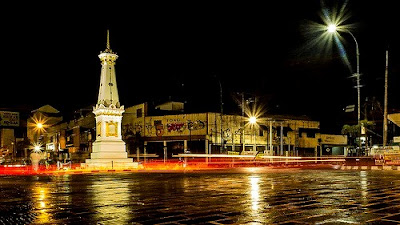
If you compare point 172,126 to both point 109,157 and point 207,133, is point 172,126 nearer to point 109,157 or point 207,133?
point 207,133

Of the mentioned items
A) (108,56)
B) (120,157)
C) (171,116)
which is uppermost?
(108,56)

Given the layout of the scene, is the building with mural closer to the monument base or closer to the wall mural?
the wall mural

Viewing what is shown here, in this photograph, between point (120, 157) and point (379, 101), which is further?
point (379, 101)

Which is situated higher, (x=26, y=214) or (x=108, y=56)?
(x=108, y=56)

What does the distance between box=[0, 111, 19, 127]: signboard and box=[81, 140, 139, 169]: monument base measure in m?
57.9

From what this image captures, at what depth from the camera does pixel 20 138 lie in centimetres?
9206

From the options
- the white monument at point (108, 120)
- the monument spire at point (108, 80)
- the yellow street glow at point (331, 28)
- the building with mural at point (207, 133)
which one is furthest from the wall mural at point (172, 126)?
the yellow street glow at point (331, 28)

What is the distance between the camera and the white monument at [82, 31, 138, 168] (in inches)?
1528

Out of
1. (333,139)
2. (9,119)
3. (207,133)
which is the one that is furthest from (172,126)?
(9,119)

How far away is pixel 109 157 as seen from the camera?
38.6 m

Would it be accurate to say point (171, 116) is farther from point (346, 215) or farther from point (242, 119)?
point (346, 215)

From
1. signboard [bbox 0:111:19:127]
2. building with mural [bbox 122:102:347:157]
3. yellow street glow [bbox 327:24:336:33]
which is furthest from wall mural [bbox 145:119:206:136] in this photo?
signboard [bbox 0:111:19:127]

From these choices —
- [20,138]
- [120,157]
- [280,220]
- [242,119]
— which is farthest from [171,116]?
[280,220]

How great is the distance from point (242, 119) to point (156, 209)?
53.6 metres
